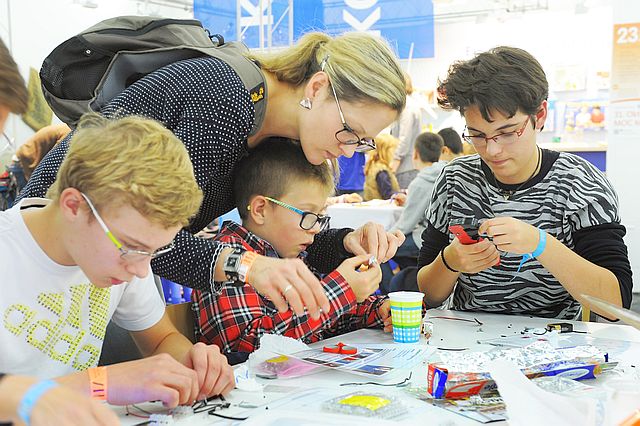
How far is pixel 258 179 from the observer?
1.96m

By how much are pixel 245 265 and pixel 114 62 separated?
0.61 m

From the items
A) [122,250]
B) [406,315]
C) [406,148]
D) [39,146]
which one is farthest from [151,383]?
[406,148]

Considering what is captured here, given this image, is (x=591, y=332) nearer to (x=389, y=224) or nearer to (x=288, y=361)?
(x=288, y=361)

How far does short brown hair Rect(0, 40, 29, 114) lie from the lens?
1007mm

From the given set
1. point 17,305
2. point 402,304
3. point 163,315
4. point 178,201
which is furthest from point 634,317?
point 17,305

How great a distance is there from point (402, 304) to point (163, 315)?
56 cm

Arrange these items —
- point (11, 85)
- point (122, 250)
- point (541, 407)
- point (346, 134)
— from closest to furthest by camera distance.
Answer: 1. point (11, 85)
2. point (541, 407)
3. point (122, 250)
4. point (346, 134)

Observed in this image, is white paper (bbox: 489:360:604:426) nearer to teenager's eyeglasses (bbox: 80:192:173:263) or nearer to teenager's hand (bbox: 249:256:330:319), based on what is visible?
teenager's hand (bbox: 249:256:330:319)

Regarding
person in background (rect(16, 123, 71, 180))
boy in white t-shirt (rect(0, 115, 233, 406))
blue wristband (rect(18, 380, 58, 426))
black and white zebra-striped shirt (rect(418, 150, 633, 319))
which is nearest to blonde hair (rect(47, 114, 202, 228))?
boy in white t-shirt (rect(0, 115, 233, 406))

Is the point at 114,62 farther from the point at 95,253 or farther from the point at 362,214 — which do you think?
the point at 362,214

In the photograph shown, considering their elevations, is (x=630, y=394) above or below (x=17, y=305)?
below

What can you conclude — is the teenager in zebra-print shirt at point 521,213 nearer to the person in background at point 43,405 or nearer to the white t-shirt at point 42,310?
the white t-shirt at point 42,310

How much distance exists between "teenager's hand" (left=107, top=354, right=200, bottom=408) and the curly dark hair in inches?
46.1

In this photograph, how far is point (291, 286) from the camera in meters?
1.35
